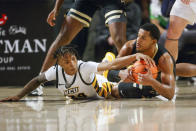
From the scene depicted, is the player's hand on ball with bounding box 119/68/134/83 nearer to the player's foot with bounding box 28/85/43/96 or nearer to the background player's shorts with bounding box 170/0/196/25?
the background player's shorts with bounding box 170/0/196/25

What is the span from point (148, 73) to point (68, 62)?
0.82 m

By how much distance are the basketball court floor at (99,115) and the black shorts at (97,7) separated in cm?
96

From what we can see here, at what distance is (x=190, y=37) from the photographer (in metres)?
7.52

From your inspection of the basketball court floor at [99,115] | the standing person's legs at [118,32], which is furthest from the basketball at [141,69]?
the standing person's legs at [118,32]

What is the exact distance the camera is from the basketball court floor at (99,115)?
2.88 meters

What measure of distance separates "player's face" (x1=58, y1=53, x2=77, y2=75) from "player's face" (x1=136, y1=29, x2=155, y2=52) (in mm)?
668

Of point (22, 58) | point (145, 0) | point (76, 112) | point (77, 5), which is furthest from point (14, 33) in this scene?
point (76, 112)

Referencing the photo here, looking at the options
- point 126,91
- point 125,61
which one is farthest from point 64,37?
point 125,61

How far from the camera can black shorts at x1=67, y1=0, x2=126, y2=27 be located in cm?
492

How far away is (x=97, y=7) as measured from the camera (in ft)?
17.1

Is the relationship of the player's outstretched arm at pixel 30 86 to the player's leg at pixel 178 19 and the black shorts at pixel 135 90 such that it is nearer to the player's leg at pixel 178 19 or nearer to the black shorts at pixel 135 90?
the black shorts at pixel 135 90

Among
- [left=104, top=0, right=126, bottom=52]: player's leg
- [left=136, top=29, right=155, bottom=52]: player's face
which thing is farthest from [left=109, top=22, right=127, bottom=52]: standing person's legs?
[left=136, top=29, right=155, bottom=52]: player's face

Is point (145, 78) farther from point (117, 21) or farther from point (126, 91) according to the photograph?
point (117, 21)

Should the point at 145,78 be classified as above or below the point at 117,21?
below
